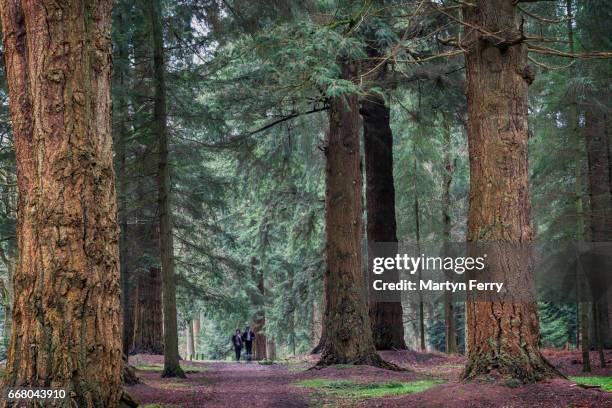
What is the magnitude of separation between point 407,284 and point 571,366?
8669mm

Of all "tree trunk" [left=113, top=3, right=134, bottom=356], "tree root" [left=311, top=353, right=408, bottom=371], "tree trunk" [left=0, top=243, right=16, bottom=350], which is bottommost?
"tree root" [left=311, top=353, right=408, bottom=371]

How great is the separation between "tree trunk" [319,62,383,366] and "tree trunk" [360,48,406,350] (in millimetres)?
3074

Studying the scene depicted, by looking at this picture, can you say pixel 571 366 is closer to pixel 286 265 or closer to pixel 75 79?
pixel 75 79

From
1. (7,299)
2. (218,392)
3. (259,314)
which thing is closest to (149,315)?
(259,314)

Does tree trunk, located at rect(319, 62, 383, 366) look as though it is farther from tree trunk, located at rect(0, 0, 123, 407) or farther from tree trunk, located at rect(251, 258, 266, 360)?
tree trunk, located at rect(251, 258, 266, 360)

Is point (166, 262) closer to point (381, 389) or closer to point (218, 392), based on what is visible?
point (218, 392)

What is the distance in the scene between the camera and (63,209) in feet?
18.6

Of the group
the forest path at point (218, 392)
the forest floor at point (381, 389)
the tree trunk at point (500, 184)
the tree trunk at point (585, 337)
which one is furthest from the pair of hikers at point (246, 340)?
the tree trunk at point (500, 184)

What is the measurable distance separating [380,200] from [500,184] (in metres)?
10.5

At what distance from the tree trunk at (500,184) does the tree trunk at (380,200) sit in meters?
9.11

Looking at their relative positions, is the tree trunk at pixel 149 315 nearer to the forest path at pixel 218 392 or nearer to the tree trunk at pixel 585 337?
the forest path at pixel 218 392

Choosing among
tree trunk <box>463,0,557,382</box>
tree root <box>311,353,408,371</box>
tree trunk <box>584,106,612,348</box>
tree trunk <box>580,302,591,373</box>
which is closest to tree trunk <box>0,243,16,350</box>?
tree trunk <box>463,0,557,382</box>

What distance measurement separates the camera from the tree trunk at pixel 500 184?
862 centimetres

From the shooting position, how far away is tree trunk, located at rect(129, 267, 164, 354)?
2322 centimetres
